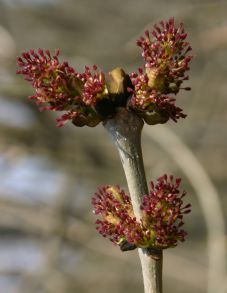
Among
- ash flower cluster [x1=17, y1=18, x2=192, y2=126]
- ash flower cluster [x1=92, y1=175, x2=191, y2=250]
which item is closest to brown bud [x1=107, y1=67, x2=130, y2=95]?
ash flower cluster [x1=17, y1=18, x2=192, y2=126]

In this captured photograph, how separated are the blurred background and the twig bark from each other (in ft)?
11.7

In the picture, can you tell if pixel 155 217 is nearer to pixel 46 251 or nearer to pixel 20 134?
pixel 46 251

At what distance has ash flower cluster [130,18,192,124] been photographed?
4.24ft

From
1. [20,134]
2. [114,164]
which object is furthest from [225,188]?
[20,134]

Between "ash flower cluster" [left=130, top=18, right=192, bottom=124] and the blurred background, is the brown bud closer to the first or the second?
"ash flower cluster" [left=130, top=18, right=192, bottom=124]

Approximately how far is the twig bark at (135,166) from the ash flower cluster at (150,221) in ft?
0.05

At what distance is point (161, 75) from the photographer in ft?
4.30

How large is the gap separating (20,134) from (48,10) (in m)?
2.27

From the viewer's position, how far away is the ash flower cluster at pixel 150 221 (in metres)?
1.27

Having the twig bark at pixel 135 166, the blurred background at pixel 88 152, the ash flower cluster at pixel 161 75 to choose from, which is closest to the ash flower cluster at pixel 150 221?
the twig bark at pixel 135 166

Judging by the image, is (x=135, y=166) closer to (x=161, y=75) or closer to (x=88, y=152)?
(x=161, y=75)

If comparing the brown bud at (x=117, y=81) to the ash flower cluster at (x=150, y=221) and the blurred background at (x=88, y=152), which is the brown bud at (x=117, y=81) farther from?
the blurred background at (x=88, y=152)

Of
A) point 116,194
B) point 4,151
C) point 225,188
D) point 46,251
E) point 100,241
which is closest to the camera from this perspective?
point 116,194

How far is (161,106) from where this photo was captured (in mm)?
1313
